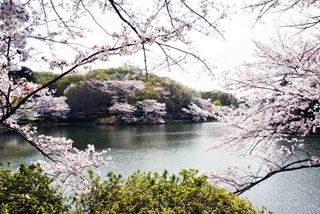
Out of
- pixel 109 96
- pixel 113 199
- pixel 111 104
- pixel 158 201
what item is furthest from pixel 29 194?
pixel 109 96

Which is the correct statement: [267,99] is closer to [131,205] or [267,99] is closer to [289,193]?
[131,205]

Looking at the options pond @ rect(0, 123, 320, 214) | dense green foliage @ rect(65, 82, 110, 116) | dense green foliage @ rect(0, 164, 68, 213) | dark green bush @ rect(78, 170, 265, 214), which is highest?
dense green foliage @ rect(65, 82, 110, 116)

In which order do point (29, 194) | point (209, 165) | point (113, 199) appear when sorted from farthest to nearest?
point (209, 165)
point (113, 199)
point (29, 194)

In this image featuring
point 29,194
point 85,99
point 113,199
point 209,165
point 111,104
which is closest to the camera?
point 29,194

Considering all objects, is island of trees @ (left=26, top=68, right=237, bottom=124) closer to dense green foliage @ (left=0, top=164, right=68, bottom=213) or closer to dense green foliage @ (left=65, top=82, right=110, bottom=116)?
dense green foliage @ (left=65, top=82, right=110, bottom=116)

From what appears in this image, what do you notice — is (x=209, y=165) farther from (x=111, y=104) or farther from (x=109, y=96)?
(x=109, y=96)

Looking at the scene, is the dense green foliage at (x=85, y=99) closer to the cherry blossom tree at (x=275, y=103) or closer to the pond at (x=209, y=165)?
the pond at (x=209, y=165)

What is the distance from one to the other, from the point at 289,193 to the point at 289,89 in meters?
4.33

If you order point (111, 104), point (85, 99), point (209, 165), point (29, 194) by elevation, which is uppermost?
point (85, 99)

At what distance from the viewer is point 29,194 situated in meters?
2.25

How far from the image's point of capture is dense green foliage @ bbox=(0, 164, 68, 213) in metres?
2.10

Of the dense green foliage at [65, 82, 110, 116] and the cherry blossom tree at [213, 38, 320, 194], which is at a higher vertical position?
the dense green foliage at [65, 82, 110, 116]

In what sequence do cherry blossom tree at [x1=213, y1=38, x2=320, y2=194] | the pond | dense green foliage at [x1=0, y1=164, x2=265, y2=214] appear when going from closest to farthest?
dense green foliage at [x1=0, y1=164, x2=265, y2=214], cherry blossom tree at [x1=213, y1=38, x2=320, y2=194], the pond

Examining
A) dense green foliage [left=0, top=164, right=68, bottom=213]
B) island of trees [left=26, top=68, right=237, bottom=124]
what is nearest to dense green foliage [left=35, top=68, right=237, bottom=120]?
island of trees [left=26, top=68, right=237, bottom=124]
